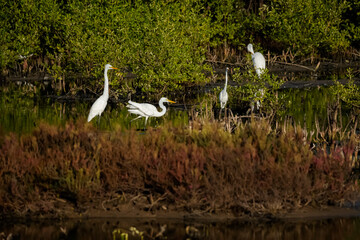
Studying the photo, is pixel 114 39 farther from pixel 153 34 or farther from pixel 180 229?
pixel 180 229

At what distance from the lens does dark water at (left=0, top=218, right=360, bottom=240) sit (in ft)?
25.3

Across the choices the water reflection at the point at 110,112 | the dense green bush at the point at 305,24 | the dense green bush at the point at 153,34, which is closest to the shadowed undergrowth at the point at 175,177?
the water reflection at the point at 110,112

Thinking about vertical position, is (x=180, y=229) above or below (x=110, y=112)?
below

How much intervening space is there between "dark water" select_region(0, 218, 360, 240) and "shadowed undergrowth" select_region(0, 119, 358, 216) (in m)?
0.18

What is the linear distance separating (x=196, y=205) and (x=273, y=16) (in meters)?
19.9

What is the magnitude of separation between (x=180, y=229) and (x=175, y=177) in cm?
58

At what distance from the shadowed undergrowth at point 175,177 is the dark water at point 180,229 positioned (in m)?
0.18

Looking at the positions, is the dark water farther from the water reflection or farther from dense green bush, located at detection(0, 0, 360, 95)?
dense green bush, located at detection(0, 0, 360, 95)

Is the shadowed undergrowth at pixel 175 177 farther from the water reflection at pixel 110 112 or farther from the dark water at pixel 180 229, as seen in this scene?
the water reflection at pixel 110 112

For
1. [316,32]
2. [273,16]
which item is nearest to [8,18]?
[273,16]

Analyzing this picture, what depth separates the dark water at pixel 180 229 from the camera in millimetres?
7719

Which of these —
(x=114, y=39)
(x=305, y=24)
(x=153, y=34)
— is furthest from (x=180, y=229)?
(x=305, y=24)

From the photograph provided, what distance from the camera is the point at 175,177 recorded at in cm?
787

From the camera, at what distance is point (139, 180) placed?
8.14m
